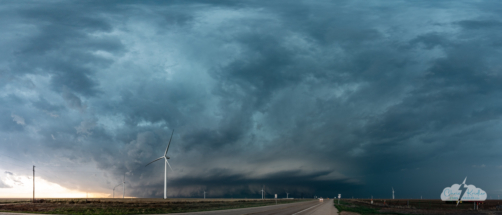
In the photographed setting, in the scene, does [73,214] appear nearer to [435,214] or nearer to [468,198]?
[435,214]

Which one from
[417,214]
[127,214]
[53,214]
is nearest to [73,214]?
[53,214]

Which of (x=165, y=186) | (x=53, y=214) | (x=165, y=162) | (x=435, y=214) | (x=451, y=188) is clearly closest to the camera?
(x=53, y=214)

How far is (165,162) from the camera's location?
426 ft

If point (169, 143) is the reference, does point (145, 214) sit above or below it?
below

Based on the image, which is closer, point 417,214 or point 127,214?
point 127,214

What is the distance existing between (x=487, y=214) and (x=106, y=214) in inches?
2857

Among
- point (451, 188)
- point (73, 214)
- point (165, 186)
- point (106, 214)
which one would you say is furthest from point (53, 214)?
point (451, 188)

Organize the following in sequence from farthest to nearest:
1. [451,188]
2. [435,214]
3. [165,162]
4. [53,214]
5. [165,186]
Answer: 1. [165,162]
2. [165,186]
3. [451,188]
4. [435,214]
5. [53,214]

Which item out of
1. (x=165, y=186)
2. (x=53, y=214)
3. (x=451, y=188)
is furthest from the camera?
(x=165, y=186)

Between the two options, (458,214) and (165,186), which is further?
(165,186)

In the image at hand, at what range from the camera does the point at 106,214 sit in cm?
5750

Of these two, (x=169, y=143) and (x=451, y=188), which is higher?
(x=169, y=143)

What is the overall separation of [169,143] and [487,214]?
104 m

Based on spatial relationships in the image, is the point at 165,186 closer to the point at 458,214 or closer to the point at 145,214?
the point at 145,214
